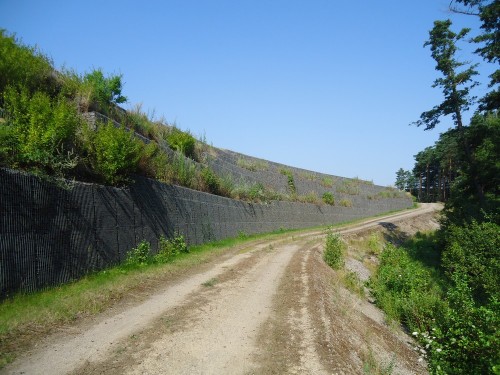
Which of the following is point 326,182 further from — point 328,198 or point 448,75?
point 448,75

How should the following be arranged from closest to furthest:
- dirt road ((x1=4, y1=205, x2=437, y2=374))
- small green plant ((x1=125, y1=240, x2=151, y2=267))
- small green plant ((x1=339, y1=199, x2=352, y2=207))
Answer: dirt road ((x1=4, y1=205, x2=437, y2=374)) < small green plant ((x1=125, y1=240, x2=151, y2=267)) < small green plant ((x1=339, y1=199, x2=352, y2=207))

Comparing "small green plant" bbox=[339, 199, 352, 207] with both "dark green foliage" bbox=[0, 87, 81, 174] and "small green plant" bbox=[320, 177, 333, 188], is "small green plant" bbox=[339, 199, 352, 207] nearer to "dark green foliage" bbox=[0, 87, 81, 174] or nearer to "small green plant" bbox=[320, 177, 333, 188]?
"small green plant" bbox=[320, 177, 333, 188]

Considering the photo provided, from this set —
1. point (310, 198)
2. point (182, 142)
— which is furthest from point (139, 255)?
point (310, 198)

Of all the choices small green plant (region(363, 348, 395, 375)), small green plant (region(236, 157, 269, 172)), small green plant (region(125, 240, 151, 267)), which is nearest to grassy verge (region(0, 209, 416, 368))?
small green plant (region(125, 240, 151, 267))

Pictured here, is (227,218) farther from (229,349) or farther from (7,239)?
(229,349)

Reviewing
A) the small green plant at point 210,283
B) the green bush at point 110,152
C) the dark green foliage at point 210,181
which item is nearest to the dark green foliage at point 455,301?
the small green plant at point 210,283

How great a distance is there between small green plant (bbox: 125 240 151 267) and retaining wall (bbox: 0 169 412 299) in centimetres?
25

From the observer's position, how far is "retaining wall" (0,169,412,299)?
25.2 ft

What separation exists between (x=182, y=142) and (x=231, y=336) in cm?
1623

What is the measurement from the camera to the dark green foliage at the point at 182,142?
2048 centimetres

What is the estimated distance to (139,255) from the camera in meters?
11.9

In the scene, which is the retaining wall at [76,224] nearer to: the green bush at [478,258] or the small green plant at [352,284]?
the small green plant at [352,284]

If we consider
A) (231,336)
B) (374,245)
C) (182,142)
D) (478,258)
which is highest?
(182,142)

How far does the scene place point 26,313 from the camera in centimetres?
661
